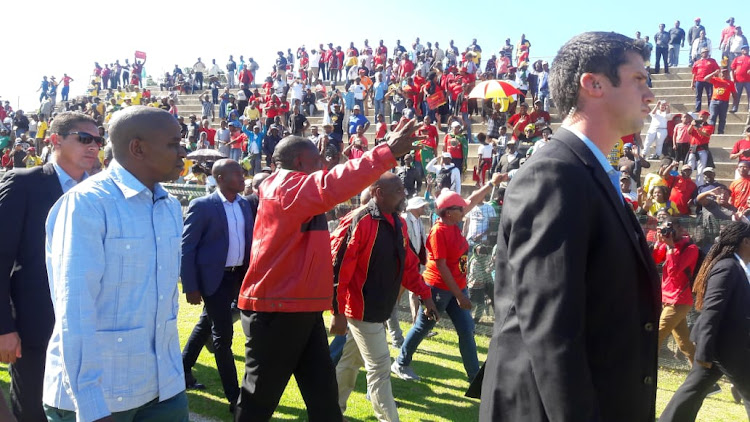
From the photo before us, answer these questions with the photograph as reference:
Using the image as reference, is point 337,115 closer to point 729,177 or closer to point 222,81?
point 729,177

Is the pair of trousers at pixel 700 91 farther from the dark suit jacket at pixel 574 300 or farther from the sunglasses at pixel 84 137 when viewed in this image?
the dark suit jacket at pixel 574 300

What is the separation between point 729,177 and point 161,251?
1502cm

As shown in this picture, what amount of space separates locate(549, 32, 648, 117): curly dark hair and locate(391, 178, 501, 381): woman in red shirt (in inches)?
160

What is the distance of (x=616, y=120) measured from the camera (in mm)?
2131

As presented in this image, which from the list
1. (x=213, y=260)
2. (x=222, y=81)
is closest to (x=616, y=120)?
(x=213, y=260)

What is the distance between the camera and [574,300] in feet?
5.99

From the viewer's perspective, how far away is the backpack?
13844 millimetres

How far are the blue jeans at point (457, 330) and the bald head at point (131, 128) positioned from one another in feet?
13.8

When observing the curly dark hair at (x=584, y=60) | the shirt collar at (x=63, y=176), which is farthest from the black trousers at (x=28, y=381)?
the curly dark hair at (x=584, y=60)

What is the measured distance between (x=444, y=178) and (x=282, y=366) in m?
10.4

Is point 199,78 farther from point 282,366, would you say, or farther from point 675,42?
point 282,366

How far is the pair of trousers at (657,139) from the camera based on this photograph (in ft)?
50.9

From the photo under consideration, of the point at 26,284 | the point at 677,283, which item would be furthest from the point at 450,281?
the point at 26,284

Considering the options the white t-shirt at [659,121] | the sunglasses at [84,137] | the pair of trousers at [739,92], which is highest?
the sunglasses at [84,137]
